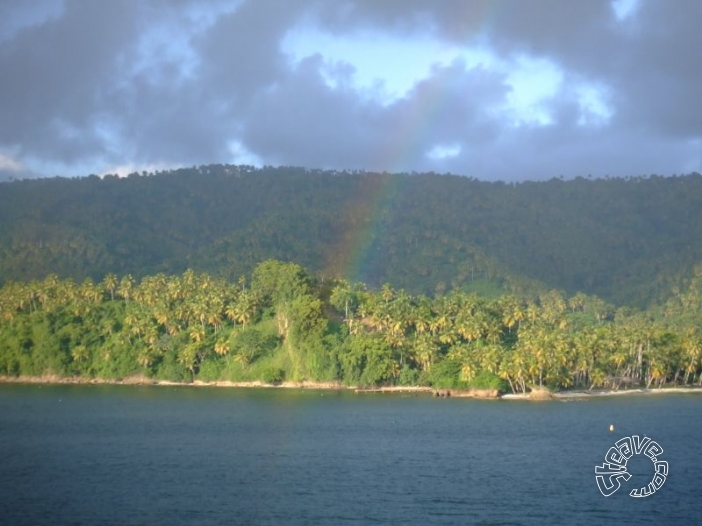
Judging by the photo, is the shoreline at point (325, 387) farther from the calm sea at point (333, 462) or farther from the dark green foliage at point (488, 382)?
the calm sea at point (333, 462)

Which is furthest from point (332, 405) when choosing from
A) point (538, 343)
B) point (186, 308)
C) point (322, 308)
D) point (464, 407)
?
point (186, 308)

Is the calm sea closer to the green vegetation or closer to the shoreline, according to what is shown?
the shoreline

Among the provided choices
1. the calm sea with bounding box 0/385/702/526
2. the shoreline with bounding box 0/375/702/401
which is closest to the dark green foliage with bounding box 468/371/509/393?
the shoreline with bounding box 0/375/702/401

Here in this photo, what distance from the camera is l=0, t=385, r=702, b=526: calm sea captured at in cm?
4809

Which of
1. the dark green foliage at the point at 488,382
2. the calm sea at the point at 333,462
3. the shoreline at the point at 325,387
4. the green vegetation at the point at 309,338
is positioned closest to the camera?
the calm sea at the point at 333,462

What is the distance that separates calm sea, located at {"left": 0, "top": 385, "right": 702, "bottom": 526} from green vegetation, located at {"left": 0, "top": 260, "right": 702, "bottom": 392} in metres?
16.1

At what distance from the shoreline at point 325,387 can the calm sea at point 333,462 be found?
26.7 feet

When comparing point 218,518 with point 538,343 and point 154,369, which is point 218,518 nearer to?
point 538,343

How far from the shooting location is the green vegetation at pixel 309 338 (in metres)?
119

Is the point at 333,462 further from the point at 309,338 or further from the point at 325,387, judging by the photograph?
the point at 309,338

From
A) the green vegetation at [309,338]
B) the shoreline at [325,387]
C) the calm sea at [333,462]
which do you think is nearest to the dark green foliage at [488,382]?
the green vegetation at [309,338]

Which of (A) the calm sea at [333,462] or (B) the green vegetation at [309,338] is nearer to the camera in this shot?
(A) the calm sea at [333,462]

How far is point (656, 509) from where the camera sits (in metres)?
48.5

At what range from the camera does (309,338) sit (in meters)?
127
